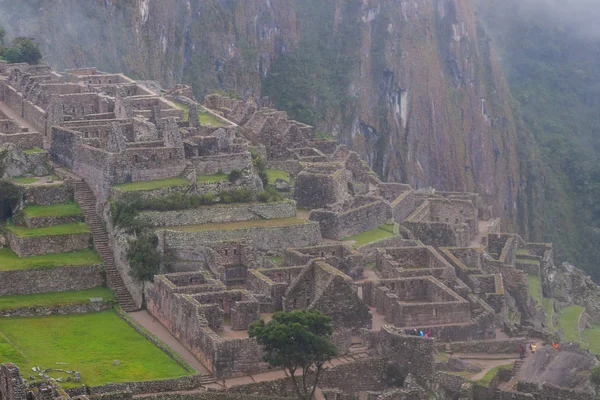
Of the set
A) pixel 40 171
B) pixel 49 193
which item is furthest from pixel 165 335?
pixel 40 171

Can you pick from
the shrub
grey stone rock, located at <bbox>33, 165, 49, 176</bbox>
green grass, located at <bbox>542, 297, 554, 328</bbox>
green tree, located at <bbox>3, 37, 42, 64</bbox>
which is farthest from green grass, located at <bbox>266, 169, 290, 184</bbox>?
green tree, located at <bbox>3, 37, 42, 64</bbox>

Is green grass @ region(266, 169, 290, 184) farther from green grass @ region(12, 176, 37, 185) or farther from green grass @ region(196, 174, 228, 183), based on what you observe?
green grass @ region(12, 176, 37, 185)

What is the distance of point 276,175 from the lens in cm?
7138

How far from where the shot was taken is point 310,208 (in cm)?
6731

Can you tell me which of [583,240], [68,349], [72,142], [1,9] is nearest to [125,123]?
[72,142]

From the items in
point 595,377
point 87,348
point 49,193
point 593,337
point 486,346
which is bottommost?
point 593,337

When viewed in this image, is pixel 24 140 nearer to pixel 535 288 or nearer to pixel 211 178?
pixel 211 178

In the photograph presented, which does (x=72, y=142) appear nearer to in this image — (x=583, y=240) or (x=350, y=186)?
(x=350, y=186)

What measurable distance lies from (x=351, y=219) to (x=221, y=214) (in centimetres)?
711

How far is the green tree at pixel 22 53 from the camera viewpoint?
282 ft

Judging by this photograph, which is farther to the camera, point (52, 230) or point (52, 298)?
point (52, 230)

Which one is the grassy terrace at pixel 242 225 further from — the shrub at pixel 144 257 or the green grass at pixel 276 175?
the green grass at pixel 276 175

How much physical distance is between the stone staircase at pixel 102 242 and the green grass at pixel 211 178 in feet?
13.9

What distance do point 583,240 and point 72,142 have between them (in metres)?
96.6
